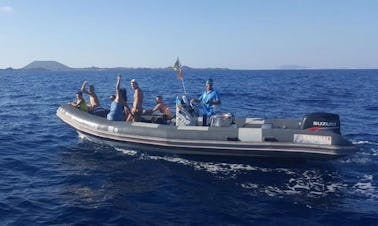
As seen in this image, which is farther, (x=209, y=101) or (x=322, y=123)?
(x=209, y=101)

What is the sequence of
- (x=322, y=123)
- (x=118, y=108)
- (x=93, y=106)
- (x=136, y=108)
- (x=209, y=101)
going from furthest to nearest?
(x=93, y=106)
(x=136, y=108)
(x=118, y=108)
(x=209, y=101)
(x=322, y=123)

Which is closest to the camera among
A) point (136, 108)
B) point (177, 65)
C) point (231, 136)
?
point (231, 136)

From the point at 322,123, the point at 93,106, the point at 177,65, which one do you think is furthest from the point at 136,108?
the point at 322,123

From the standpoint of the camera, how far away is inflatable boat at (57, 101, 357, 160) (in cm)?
854

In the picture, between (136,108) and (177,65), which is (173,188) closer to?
(136,108)

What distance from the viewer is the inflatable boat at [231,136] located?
8.54 m

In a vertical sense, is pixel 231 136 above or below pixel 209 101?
below

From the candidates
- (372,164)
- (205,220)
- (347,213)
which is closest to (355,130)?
(372,164)

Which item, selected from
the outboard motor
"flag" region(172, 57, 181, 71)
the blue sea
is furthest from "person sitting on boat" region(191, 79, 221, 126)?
the outboard motor

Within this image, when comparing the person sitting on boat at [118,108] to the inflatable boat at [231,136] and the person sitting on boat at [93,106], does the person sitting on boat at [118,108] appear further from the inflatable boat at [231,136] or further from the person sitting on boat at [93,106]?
the person sitting on boat at [93,106]

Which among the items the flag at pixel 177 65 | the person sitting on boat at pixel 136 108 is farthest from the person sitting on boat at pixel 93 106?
the flag at pixel 177 65

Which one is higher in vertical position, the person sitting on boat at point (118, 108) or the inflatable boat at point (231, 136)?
the person sitting on boat at point (118, 108)

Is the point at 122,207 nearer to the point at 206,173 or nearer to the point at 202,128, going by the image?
the point at 206,173

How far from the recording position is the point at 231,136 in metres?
9.05
